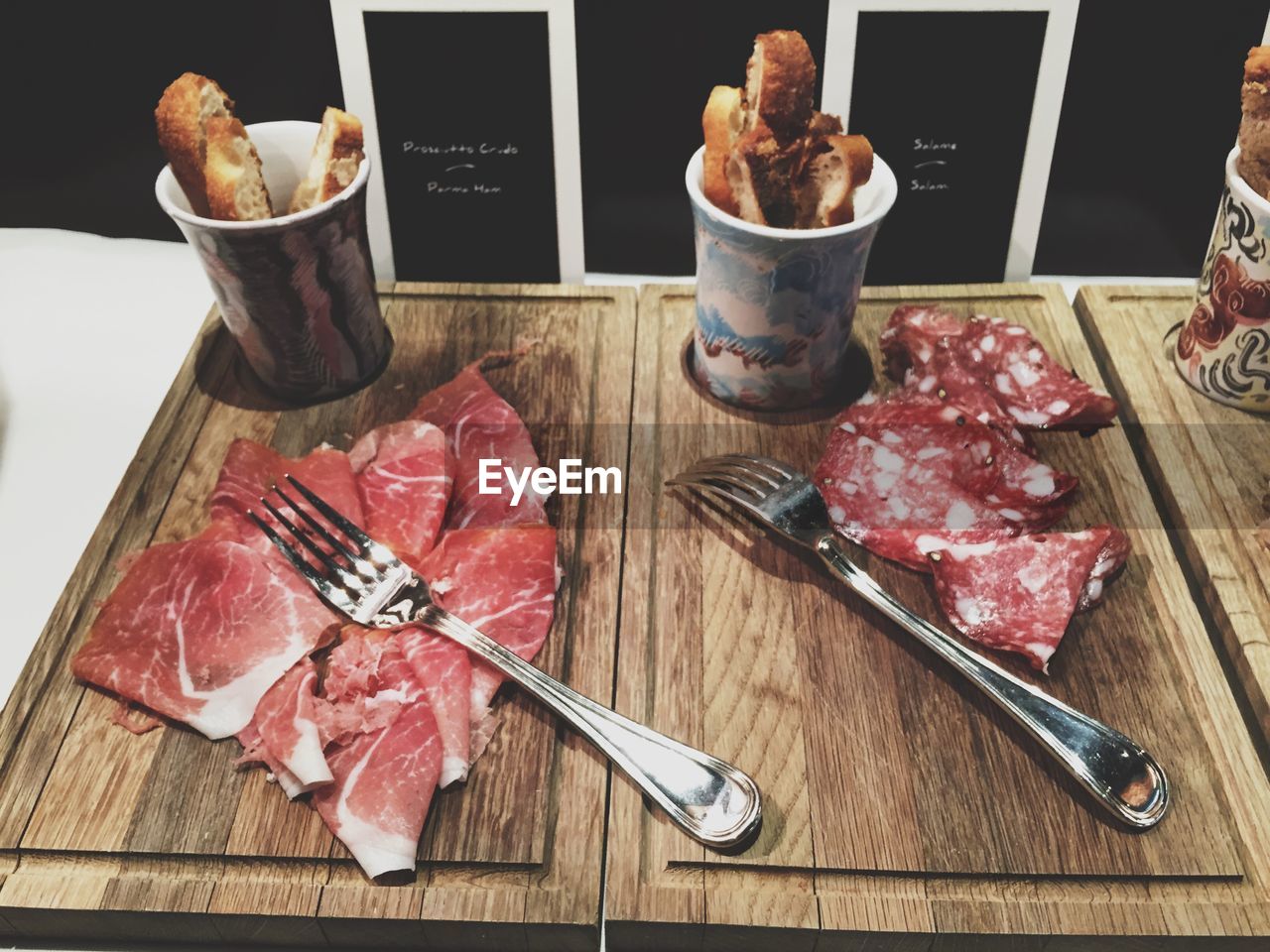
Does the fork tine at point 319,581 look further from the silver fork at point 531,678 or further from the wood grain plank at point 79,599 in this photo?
the wood grain plank at point 79,599

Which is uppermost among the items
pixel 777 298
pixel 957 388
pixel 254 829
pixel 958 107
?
pixel 958 107

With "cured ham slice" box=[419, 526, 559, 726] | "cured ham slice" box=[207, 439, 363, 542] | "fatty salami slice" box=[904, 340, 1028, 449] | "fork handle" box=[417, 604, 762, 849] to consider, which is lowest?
"fork handle" box=[417, 604, 762, 849]

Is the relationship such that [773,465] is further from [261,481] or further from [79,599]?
[79,599]

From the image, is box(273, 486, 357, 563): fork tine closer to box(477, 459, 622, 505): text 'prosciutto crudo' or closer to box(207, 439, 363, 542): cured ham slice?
box(207, 439, 363, 542): cured ham slice

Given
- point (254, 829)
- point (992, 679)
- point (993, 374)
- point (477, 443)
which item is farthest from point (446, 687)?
point (993, 374)

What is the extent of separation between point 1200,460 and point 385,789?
0.86m

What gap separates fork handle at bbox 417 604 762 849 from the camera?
0.74 metres

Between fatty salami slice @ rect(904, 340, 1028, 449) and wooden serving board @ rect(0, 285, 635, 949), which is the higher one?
fatty salami slice @ rect(904, 340, 1028, 449)

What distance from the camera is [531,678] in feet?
2.68

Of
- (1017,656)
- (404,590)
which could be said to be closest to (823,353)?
(1017,656)

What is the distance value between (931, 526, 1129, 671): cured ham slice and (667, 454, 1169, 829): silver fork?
39 mm

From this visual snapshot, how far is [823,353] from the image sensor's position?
1056 millimetres

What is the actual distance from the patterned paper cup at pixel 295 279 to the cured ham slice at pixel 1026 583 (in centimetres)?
68

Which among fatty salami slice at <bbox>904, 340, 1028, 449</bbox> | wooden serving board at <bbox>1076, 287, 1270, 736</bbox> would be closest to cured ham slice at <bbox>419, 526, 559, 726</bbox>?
fatty salami slice at <bbox>904, 340, 1028, 449</bbox>
